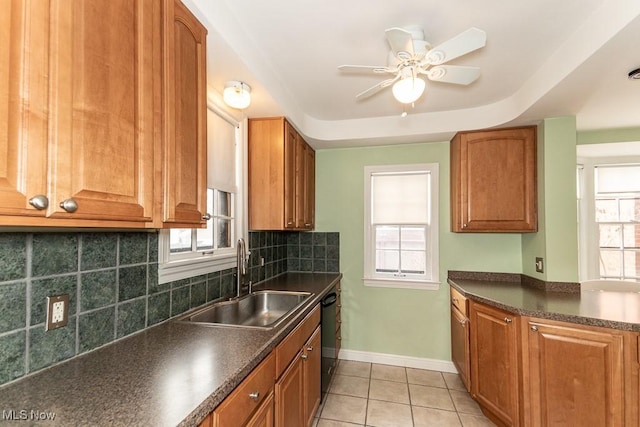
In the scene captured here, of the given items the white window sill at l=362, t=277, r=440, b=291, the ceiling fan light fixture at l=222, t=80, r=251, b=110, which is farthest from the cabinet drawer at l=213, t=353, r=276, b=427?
the white window sill at l=362, t=277, r=440, b=291

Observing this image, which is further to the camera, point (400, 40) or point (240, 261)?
point (240, 261)

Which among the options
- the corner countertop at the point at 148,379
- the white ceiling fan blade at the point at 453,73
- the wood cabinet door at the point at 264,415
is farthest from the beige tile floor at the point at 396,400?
the white ceiling fan blade at the point at 453,73

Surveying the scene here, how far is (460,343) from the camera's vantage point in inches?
102

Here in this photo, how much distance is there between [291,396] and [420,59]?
195 cm

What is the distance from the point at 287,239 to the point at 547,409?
2.53 meters

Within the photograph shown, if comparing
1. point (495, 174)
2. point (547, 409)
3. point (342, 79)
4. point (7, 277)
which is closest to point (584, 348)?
point (547, 409)

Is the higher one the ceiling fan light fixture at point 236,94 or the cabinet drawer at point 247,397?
the ceiling fan light fixture at point 236,94

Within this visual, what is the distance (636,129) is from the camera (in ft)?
9.02

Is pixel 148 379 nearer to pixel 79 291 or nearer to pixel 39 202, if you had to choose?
pixel 79 291

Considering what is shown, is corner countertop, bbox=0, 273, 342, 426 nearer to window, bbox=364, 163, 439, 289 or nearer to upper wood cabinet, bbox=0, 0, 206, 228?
upper wood cabinet, bbox=0, 0, 206, 228

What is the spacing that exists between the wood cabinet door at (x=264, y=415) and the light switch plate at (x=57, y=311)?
0.77 meters

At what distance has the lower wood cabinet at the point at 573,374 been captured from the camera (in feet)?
5.33

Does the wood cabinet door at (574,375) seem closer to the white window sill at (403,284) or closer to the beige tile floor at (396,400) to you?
the beige tile floor at (396,400)

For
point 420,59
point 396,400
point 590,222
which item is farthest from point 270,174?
point 590,222
